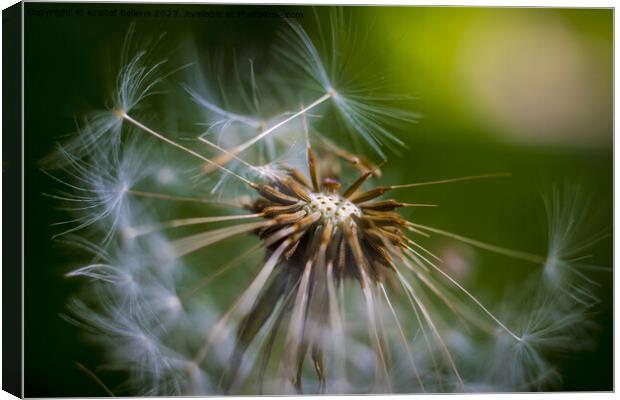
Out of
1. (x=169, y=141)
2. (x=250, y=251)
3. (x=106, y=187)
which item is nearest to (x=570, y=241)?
(x=250, y=251)

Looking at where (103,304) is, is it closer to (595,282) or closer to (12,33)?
(12,33)

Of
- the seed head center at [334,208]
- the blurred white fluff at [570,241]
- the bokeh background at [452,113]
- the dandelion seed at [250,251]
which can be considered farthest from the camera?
the blurred white fluff at [570,241]

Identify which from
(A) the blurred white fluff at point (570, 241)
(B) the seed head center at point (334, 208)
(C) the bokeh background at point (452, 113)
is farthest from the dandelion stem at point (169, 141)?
(A) the blurred white fluff at point (570, 241)

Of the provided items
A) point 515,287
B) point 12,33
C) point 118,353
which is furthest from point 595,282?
point 12,33

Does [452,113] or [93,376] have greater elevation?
[452,113]

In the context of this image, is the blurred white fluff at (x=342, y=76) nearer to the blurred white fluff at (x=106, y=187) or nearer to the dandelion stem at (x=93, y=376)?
the blurred white fluff at (x=106, y=187)

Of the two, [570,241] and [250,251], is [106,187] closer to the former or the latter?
[250,251]

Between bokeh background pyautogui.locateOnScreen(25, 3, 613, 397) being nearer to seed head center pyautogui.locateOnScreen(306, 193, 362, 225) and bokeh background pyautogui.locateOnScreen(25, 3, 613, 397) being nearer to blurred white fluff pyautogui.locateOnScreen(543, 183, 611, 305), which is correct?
blurred white fluff pyautogui.locateOnScreen(543, 183, 611, 305)
